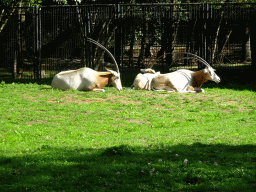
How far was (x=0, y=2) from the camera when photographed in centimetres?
1923

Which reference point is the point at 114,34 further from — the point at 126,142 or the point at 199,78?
the point at 126,142

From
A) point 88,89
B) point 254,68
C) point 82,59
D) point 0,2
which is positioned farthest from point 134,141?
point 0,2

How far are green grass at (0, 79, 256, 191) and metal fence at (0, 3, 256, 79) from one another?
4.93 metres

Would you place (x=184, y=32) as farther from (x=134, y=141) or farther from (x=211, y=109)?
(x=134, y=141)

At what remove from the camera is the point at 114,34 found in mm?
17062

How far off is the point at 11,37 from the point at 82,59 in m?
3.96

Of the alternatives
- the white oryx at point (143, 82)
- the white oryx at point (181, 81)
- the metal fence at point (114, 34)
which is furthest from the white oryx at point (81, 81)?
the metal fence at point (114, 34)

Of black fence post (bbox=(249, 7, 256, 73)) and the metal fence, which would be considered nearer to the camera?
the metal fence

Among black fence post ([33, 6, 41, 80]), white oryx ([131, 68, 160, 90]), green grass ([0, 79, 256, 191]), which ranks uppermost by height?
black fence post ([33, 6, 41, 80])

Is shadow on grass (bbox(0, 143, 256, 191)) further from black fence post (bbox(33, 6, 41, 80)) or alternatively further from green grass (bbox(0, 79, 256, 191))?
black fence post (bbox(33, 6, 41, 80))

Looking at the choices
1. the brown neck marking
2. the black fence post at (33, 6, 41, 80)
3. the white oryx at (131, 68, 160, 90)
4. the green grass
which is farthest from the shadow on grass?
the black fence post at (33, 6, 41, 80)

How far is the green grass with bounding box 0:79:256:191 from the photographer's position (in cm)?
516

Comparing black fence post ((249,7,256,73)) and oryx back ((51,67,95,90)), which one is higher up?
black fence post ((249,7,256,73))

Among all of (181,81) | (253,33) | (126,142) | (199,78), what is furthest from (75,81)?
(253,33)
